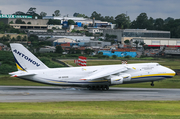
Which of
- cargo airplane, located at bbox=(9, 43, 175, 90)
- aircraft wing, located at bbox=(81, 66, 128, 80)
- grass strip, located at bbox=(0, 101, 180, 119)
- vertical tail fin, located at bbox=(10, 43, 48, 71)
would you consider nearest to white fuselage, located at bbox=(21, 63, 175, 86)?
cargo airplane, located at bbox=(9, 43, 175, 90)

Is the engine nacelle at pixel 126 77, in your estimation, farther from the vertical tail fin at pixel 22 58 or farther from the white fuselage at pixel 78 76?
the vertical tail fin at pixel 22 58

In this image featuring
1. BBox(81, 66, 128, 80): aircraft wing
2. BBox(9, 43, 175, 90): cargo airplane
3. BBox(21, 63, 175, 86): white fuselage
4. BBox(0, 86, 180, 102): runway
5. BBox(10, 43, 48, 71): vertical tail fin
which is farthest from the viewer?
BBox(21, 63, 175, 86): white fuselage

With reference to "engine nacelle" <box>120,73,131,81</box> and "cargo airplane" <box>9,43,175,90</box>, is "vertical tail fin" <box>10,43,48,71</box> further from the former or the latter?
"engine nacelle" <box>120,73,131,81</box>

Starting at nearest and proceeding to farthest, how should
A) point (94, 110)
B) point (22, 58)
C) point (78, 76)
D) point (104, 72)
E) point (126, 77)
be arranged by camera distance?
point (94, 110) < point (104, 72) < point (22, 58) < point (78, 76) < point (126, 77)

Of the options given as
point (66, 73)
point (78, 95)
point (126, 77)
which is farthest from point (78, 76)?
point (126, 77)

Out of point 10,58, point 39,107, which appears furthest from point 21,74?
point 10,58

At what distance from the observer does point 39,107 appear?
2925 cm

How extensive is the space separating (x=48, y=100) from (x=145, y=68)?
1622 centimetres

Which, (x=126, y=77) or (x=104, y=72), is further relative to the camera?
(x=126, y=77)

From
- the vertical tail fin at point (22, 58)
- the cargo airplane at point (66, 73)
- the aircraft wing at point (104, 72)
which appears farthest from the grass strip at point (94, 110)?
the vertical tail fin at point (22, 58)

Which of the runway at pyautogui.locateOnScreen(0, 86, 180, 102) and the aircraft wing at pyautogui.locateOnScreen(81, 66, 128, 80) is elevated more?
the aircraft wing at pyautogui.locateOnScreen(81, 66, 128, 80)

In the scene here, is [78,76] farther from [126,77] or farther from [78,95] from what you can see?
[126,77]

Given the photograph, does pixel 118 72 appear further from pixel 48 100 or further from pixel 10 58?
pixel 10 58

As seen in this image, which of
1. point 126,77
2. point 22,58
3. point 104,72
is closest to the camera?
point 104,72
